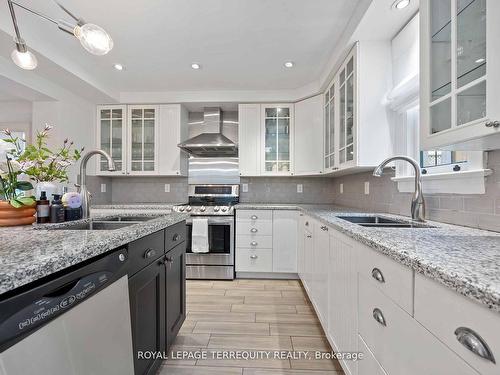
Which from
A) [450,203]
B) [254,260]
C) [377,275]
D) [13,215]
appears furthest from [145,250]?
[254,260]

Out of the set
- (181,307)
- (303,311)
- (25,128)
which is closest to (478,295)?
(181,307)

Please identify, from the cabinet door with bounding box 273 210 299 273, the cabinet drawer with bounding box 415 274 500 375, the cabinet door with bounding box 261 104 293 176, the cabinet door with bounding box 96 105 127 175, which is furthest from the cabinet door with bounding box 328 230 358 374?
the cabinet door with bounding box 96 105 127 175

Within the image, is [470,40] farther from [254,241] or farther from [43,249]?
[254,241]

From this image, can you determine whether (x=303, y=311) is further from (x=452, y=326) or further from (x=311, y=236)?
(x=452, y=326)

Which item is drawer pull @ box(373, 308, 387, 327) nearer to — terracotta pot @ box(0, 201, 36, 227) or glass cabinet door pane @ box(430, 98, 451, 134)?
glass cabinet door pane @ box(430, 98, 451, 134)

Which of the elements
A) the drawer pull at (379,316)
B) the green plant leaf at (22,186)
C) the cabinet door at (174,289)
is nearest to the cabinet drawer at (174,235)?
the cabinet door at (174,289)

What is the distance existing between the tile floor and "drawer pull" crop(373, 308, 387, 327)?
821 millimetres

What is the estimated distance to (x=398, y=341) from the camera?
2.64 feet

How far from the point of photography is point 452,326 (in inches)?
22.8

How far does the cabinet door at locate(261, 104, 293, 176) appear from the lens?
11.0 feet

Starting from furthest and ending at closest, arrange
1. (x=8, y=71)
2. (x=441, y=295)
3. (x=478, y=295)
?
(x=8, y=71), (x=441, y=295), (x=478, y=295)

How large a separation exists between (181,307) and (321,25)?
93.3 inches

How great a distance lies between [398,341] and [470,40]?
109 centimetres

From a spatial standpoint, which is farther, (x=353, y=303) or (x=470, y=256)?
(x=353, y=303)
